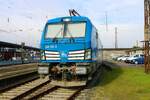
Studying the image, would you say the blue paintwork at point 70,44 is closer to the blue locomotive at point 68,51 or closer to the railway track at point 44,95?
the blue locomotive at point 68,51

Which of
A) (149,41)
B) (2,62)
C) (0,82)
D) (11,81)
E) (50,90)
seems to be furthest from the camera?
(2,62)

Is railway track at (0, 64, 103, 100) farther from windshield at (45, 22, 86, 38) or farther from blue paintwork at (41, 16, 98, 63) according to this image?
windshield at (45, 22, 86, 38)

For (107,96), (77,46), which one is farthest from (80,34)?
(107,96)

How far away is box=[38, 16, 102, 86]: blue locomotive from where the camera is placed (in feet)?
47.1

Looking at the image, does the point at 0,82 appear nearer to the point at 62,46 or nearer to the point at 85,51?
the point at 62,46

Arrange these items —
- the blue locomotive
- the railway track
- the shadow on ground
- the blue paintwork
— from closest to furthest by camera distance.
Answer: the railway track → the blue locomotive → the blue paintwork → the shadow on ground

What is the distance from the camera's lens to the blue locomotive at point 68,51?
14.3 meters

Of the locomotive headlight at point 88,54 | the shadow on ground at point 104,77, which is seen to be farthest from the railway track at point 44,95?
the shadow on ground at point 104,77

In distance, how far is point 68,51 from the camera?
14.6 metres

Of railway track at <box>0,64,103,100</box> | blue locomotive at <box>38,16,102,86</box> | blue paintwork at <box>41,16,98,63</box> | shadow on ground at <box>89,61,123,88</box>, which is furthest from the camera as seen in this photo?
shadow on ground at <box>89,61,123,88</box>

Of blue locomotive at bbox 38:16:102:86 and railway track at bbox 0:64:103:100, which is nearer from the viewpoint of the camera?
railway track at bbox 0:64:103:100

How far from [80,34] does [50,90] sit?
3281 millimetres

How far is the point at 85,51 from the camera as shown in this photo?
14359mm

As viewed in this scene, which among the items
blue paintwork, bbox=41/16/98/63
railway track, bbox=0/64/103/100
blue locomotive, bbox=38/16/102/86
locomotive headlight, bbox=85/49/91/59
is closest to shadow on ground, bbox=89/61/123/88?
blue locomotive, bbox=38/16/102/86
